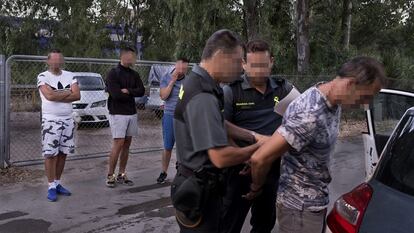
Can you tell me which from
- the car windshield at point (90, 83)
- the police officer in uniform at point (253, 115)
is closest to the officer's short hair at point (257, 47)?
the police officer in uniform at point (253, 115)

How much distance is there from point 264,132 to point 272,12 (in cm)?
1395

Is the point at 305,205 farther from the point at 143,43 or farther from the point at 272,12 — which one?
the point at 143,43

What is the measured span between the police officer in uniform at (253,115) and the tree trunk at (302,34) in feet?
42.7

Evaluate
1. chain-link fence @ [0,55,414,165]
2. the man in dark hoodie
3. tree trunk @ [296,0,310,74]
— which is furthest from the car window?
tree trunk @ [296,0,310,74]

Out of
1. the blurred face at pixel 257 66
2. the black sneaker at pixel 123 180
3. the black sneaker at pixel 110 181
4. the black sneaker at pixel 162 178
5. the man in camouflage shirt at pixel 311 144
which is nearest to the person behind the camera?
the man in camouflage shirt at pixel 311 144

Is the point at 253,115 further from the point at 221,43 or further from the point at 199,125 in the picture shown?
the point at 199,125

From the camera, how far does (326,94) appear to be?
9.70ft

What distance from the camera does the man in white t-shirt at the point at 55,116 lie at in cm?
643

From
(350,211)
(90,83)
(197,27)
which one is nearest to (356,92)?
(350,211)

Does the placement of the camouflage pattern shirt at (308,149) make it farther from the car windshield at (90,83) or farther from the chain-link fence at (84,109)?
the car windshield at (90,83)

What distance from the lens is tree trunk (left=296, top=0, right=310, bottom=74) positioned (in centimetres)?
1695

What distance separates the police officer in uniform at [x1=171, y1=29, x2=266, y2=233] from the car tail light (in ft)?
1.89

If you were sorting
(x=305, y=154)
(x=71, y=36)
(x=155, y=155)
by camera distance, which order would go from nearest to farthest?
(x=305, y=154), (x=155, y=155), (x=71, y=36)

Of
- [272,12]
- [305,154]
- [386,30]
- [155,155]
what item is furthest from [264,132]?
[386,30]
